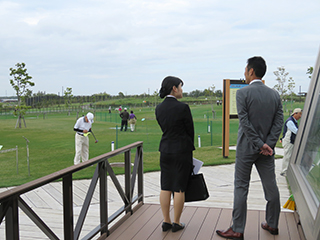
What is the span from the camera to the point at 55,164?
1018cm

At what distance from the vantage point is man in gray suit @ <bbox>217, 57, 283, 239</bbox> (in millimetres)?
2936

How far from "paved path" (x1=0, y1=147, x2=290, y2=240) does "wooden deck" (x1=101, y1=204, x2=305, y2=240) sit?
840 mm

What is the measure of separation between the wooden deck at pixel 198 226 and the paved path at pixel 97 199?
840 mm

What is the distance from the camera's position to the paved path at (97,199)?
14.3 ft

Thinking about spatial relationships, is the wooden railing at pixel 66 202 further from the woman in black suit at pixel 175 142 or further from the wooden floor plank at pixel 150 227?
the woman in black suit at pixel 175 142

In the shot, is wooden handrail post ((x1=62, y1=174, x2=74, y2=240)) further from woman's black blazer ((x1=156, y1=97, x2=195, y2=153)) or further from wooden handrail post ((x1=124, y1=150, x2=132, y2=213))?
wooden handrail post ((x1=124, y1=150, x2=132, y2=213))

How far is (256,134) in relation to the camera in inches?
114

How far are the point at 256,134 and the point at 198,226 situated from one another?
134 cm

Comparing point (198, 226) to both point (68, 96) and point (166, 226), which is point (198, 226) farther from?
point (68, 96)

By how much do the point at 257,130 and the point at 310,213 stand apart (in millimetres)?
880

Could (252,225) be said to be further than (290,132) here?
No

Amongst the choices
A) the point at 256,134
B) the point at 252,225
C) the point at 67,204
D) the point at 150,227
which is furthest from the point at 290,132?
the point at 67,204

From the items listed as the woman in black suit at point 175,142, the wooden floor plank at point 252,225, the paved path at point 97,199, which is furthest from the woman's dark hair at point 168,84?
the paved path at point 97,199

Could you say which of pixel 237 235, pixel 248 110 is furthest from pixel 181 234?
pixel 248 110
